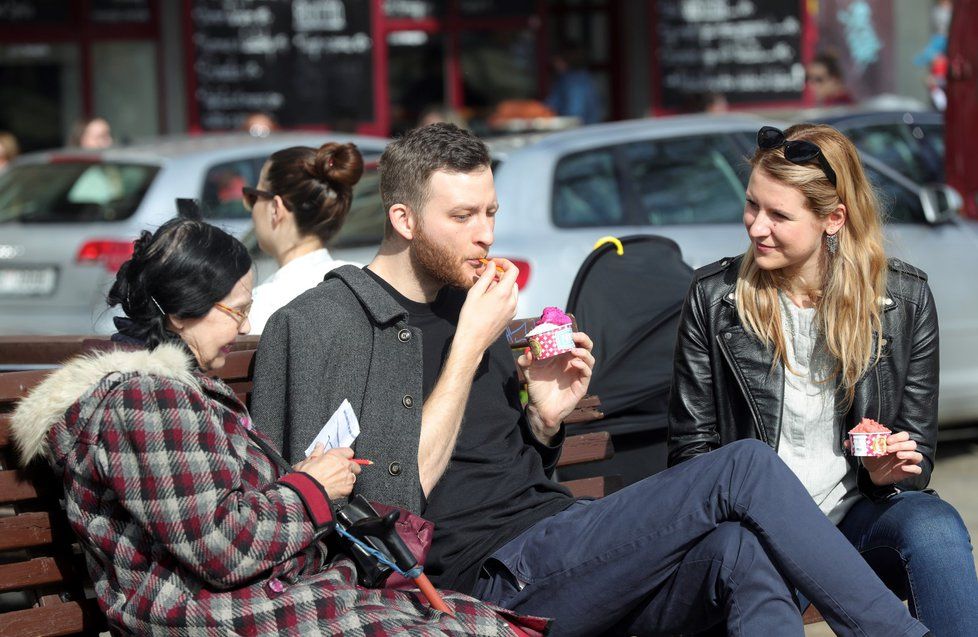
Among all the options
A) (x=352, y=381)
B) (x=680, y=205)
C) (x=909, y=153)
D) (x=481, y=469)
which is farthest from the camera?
(x=909, y=153)

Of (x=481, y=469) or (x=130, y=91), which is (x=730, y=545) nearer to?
(x=481, y=469)

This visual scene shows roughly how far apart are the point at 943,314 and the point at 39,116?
10.7 meters

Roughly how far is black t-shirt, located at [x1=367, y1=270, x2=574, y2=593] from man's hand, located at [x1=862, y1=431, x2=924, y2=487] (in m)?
0.82

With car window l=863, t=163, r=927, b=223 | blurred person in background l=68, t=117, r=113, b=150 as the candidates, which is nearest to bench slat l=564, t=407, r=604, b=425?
car window l=863, t=163, r=927, b=223

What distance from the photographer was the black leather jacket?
3.90 meters

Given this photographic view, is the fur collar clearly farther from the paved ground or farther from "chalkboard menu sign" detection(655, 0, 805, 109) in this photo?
"chalkboard menu sign" detection(655, 0, 805, 109)

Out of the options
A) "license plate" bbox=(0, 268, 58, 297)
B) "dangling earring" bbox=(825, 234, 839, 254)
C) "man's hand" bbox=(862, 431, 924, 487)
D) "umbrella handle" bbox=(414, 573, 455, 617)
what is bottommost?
"license plate" bbox=(0, 268, 58, 297)

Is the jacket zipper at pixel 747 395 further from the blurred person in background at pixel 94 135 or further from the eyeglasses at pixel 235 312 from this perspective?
the blurred person in background at pixel 94 135

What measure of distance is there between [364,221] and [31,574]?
3598mm

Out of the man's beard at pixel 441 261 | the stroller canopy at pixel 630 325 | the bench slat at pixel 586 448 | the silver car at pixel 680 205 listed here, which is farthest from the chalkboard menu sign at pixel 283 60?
the man's beard at pixel 441 261

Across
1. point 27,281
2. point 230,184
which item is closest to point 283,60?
point 230,184

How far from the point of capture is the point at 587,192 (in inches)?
273

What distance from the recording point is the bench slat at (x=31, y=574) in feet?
10.7

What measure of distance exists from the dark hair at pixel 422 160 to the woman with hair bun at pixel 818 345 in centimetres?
76
